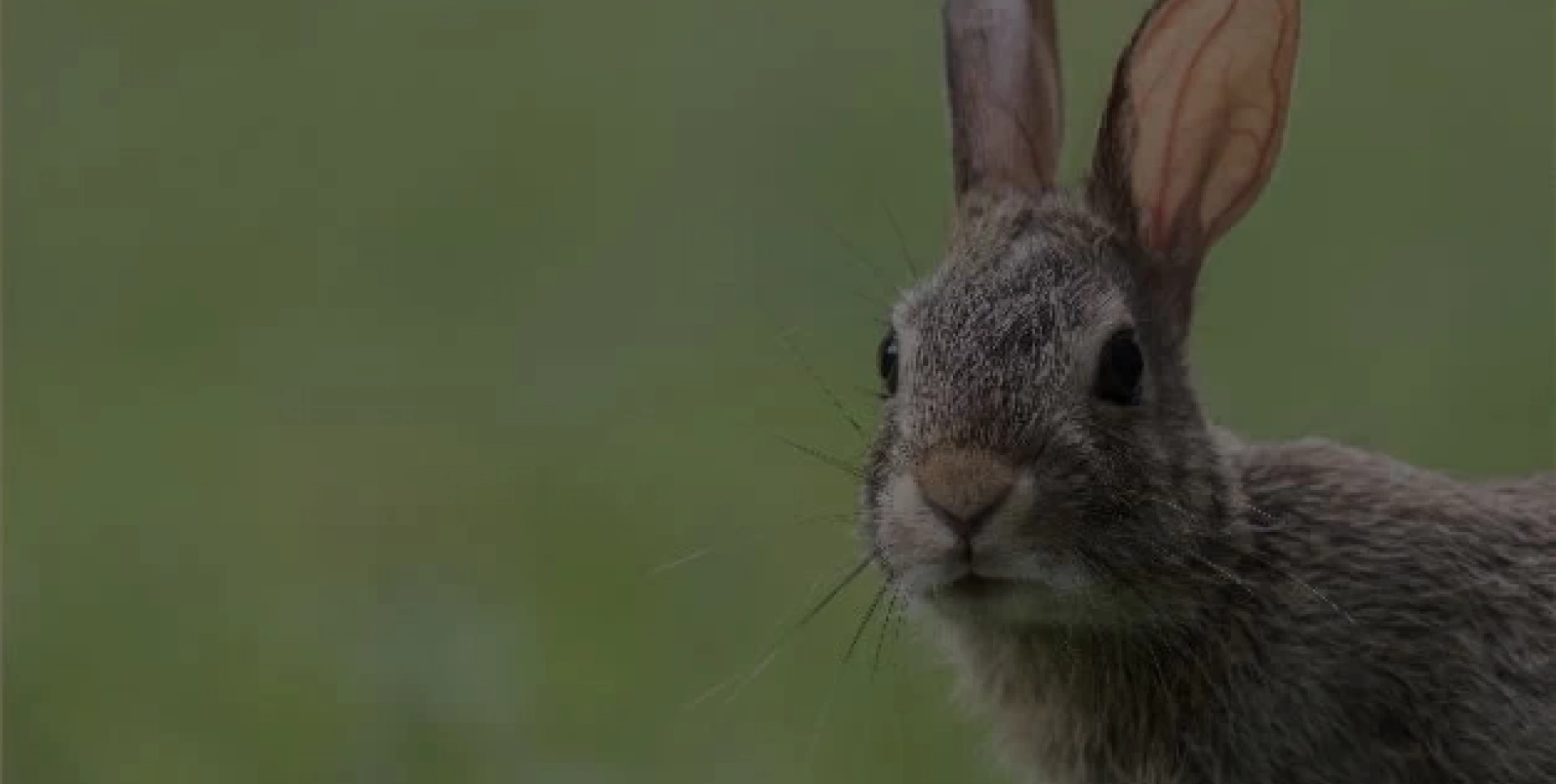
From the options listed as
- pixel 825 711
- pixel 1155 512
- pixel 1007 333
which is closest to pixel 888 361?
pixel 1007 333

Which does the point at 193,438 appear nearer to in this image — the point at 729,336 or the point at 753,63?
the point at 729,336

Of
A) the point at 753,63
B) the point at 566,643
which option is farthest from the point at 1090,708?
the point at 753,63

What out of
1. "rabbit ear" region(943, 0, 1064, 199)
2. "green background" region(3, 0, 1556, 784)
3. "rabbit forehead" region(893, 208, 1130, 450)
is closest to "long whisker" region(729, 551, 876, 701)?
"green background" region(3, 0, 1556, 784)

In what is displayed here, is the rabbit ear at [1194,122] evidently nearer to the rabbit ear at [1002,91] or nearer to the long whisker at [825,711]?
the rabbit ear at [1002,91]

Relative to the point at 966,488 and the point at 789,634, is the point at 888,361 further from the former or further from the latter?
the point at 789,634

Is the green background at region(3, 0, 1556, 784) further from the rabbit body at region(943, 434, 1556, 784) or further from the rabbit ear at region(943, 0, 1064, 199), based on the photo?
the rabbit body at region(943, 434, 1556, 784)

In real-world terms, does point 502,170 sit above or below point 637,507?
above
